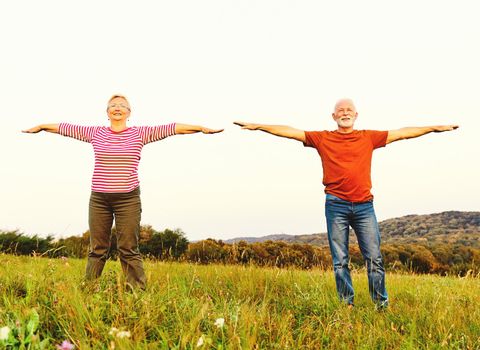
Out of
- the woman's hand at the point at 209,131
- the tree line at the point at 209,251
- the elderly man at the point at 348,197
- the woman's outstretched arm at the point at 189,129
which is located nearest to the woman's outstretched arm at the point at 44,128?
the woman's outstretched arm at the point at 189,129

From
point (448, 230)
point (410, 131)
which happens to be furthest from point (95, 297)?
point (448, 230)

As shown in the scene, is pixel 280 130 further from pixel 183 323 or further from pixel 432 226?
pixel 432 226

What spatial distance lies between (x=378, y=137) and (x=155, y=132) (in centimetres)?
281

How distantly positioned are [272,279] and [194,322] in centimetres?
367

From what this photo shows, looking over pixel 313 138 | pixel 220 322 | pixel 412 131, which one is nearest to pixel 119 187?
pixel 313 138

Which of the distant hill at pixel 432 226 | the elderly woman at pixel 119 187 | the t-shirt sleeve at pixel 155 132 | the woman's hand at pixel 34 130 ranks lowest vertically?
the distant hill at pixel 432 226

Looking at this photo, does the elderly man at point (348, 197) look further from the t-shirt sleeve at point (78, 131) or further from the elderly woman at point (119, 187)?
the t-shirt sleeve at point (78, 131)

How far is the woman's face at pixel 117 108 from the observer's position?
5617mm

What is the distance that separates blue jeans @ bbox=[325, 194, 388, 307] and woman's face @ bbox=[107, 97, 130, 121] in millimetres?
2728

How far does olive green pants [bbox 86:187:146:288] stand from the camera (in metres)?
5.36

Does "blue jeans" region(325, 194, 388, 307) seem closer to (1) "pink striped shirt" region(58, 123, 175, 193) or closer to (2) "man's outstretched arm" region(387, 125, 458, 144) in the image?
(2) "man's outstretched arm" region(387, 125, 458, 144)

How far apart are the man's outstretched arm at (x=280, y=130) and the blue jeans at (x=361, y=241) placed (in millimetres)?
913

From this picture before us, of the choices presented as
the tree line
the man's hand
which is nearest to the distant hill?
the tree line

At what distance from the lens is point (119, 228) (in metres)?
5.39
